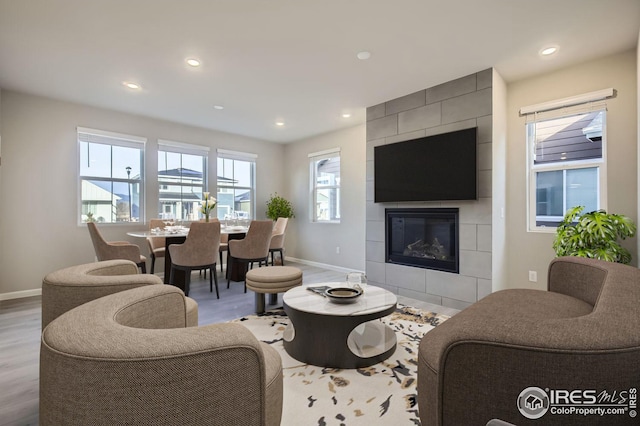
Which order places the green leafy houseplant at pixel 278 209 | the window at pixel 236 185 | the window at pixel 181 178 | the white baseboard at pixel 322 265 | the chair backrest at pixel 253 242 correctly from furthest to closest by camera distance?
the green leafy houseplant at pixel 278 209, the window at pixel 236 185, the white baseboard at pixel 322 265, the window at pixel 181 178, the chair backrest at pixel 253 242

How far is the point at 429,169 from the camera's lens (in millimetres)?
3688

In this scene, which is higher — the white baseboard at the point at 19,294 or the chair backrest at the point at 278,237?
the chair backrest at the point at 278,237

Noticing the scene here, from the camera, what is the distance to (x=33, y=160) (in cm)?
398

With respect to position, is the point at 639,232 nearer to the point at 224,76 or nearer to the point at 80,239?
the point at 224,76

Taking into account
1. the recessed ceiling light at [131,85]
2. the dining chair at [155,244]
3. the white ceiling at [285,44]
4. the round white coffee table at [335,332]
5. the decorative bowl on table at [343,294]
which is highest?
the white ceiling at [285,44]

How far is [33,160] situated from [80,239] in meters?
1.17

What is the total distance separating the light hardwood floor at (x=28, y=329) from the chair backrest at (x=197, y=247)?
0.50m

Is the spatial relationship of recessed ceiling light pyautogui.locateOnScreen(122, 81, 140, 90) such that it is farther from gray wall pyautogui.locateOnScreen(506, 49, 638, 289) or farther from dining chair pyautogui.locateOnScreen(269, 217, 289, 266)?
gray wall pyautogui.locateOnScreen(506, 49, 638, 289)

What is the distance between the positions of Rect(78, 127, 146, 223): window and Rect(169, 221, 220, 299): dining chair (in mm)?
1665

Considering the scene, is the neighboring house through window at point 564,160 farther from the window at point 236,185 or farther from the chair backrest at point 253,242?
the window at point 236,185

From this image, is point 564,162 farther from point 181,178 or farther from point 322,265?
point 181,178

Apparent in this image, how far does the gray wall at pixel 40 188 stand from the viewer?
383 cm

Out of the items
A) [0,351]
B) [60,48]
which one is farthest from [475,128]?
[0,351]

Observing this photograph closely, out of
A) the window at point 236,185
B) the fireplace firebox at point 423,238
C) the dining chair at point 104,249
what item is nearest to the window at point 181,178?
the window at point 236,185
